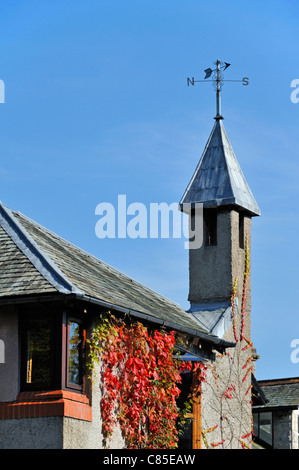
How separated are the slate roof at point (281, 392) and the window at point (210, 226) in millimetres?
7870

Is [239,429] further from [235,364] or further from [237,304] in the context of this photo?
[237,304]

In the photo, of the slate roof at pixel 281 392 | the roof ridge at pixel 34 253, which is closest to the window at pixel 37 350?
the roof ridge at pixel 34 253

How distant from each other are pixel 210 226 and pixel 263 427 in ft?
28.5

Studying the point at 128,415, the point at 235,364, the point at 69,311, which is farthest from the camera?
the point at 235,364

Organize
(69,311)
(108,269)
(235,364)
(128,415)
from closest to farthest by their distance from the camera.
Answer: (69,311), (128,415), (108,269), (235,364)

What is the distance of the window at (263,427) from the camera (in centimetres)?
2736

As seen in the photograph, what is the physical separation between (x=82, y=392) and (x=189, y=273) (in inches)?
305

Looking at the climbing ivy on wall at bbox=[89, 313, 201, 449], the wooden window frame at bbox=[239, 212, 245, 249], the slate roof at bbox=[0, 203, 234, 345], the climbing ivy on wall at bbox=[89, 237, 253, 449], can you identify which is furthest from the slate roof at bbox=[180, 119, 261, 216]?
the climbing ivy on wall at bbox=[89, 313, 201, 449]

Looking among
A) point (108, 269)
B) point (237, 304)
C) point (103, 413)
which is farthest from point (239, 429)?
point (103, 413)

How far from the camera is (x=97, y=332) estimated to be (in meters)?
14.4

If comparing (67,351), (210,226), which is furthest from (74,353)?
(210,226)

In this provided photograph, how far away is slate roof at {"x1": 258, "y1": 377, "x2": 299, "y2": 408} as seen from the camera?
27475 millimetres

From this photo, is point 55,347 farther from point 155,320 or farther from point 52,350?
point 155,320

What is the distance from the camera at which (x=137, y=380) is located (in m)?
15.1
